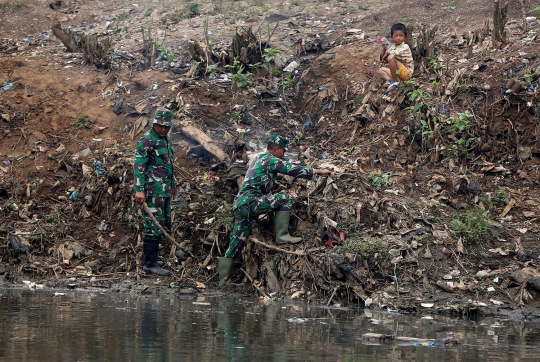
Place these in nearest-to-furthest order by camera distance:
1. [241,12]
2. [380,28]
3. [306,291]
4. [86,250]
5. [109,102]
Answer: [306,291] → [86,250] → [109,102] → [380,28] → [241,12]

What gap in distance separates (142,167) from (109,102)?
4.07 metres

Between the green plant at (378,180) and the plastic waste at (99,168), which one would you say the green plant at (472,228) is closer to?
the green plant at (378,180)

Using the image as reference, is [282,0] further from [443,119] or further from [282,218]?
[282,218]

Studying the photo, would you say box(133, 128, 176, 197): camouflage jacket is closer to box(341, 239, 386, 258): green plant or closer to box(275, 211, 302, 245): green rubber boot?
box(275, 211, 302, 245): green rubber boot

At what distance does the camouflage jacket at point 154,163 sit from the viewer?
9.73 m

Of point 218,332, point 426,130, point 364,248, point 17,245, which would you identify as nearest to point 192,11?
point 426,130

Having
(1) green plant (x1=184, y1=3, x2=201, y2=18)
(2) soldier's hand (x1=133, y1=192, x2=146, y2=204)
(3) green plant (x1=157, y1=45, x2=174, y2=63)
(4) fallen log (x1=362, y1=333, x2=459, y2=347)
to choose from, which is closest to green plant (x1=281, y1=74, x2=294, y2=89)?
(3) green plant (x1=157, y1=45, x2=174, y2=63)

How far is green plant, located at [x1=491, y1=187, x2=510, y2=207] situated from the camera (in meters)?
10.2

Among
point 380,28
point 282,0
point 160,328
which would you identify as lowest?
point 160,328

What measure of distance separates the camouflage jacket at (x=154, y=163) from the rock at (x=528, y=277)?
4088 millimetres

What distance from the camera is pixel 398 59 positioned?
12039 mm

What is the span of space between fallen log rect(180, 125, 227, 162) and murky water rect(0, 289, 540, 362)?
2995 mm

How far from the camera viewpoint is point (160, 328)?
23.7 feet

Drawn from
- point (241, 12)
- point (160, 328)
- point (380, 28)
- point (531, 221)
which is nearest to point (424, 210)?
point (531, 221)
